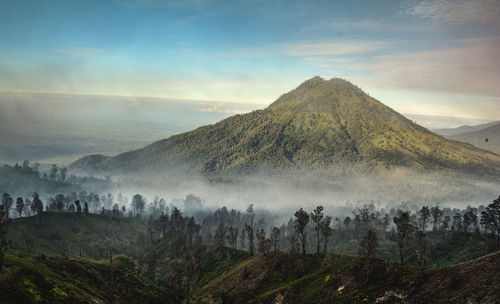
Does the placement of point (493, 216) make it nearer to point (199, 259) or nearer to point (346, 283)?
point (346, 283)

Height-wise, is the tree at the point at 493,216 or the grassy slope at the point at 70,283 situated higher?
the tree at the point at 493,216

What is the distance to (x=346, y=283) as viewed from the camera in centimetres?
8338

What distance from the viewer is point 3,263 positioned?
259ft

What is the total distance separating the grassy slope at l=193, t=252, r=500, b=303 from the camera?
6109 centimetres

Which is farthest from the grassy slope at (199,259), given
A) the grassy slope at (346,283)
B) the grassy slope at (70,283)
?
the grassy slope at (70,283)

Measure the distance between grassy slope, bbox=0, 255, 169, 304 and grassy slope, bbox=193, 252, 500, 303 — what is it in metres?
26.0

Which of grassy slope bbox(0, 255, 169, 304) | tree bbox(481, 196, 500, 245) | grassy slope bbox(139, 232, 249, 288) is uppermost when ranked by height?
tree bbox(481, 196, 500, 245)

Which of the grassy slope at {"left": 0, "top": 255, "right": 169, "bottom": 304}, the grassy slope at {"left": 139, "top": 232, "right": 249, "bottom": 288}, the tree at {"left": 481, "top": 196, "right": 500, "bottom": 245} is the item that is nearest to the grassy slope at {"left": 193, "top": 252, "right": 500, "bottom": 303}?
the grassy slope at {"left": 139, "top": 232, "right": 249, "bottom": 288}

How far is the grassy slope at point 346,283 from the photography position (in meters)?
61.1

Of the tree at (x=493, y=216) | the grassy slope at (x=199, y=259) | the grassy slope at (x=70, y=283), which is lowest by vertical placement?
the grassy slope at (x=199, y=259)

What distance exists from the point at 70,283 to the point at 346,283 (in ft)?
271

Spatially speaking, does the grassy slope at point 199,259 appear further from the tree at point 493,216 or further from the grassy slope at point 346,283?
the tree at point 493,216

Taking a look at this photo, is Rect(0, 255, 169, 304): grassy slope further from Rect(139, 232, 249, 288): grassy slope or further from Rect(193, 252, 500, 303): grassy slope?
Rect(193, 252, 500, 303): grassy slope

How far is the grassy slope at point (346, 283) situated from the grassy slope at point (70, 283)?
25975 mm
